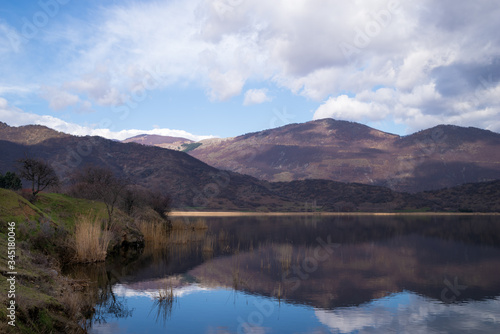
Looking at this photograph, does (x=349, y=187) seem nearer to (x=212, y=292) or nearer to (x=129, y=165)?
(x=129, y=165)

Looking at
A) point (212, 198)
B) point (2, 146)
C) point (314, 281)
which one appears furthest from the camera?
point (212, 198)

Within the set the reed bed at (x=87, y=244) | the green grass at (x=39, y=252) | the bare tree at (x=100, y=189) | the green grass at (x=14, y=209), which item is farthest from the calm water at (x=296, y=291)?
the bare tree at (x=100, y=189)

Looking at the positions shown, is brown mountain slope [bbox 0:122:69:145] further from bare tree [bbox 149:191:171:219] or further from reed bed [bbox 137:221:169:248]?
reed bed [bbox 137:221:169:248]

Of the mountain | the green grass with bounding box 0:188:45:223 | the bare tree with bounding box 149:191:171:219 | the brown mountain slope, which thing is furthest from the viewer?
the mountain

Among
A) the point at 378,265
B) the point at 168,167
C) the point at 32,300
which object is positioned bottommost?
the point at 378,265

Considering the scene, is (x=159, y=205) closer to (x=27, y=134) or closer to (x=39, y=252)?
(x=39, y=252)

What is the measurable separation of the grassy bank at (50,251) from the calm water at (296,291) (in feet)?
3.68

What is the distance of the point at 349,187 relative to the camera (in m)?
113

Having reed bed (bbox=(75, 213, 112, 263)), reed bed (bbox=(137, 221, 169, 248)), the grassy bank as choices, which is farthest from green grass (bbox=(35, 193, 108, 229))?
reed bed (bbox=(137, 221, 169, 248))

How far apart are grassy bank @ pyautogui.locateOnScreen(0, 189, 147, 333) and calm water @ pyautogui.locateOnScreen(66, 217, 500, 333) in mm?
1123

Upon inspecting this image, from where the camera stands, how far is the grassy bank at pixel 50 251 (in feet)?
26.6

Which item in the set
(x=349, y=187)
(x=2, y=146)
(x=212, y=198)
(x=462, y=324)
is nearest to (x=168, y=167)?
(x=212, y=198)

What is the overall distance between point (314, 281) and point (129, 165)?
98048mm

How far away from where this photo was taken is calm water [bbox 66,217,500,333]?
1141 centimetres
